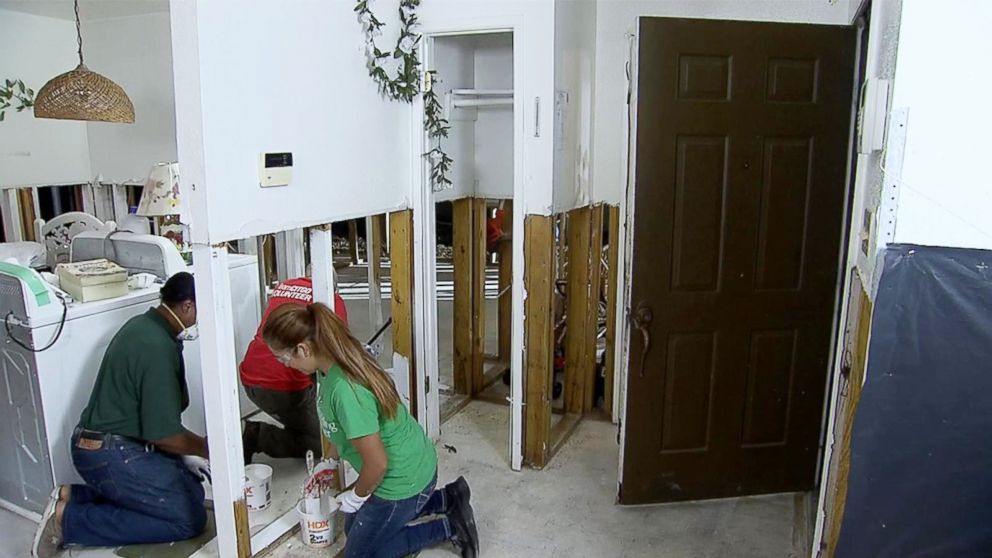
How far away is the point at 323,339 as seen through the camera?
2.32 meters

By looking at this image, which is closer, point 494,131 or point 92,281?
point 92,281

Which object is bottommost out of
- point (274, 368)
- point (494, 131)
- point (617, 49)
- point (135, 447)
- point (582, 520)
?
point (582, 520)

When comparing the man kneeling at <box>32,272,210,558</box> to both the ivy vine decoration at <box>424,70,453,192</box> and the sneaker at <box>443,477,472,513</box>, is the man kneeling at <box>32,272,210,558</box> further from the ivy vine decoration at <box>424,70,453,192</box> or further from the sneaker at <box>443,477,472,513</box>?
the ivy vine decoration at <box>424,70,453,192</box>

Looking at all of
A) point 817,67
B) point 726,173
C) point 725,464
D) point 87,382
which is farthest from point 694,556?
point 87,382

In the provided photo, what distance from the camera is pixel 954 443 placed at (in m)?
1.58

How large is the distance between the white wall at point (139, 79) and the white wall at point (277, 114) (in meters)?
3.37

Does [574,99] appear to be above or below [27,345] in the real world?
above

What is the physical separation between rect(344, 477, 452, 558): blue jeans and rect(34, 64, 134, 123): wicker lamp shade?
303 centimetres

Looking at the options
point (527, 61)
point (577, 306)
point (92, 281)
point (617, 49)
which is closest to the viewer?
point (92, 281)

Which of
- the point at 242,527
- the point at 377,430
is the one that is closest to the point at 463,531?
the point at 377,430

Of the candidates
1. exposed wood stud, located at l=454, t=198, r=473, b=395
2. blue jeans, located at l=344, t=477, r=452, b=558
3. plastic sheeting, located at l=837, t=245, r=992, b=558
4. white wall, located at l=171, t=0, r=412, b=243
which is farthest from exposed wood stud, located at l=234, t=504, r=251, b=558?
exposed wood stud, located at l=454, t=198, r=473, b=395

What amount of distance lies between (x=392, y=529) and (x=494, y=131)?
8.38 ft

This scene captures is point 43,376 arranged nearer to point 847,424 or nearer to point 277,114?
point 277,114

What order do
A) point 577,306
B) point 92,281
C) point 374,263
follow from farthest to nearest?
point 374,263 < point 577,306 < point 92,281
